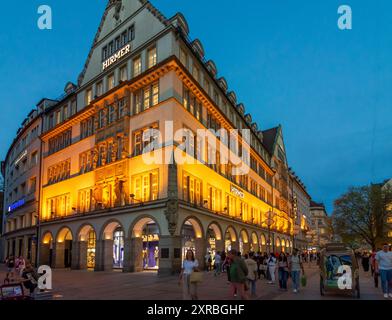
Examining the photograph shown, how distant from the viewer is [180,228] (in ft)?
96.0

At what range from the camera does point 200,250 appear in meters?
33.0

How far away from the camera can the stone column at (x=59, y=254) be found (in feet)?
141

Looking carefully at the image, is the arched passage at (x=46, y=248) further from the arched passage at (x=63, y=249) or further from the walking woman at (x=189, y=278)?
the walking woman at (x=189, y=278)

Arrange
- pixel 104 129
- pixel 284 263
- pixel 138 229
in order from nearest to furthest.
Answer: pixel 284 263 < pixel 138 229 < pixel 104 129

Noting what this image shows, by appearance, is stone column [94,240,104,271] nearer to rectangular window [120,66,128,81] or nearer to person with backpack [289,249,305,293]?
rectangular window [120,66,128,81]

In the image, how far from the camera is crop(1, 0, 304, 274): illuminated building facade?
30.8 m

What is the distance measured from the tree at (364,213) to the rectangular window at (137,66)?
42.8m

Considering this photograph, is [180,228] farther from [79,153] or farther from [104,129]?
[79,153]

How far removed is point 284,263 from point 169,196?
439 inches

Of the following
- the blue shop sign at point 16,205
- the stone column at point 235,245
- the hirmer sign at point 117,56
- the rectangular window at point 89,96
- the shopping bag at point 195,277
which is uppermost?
the hirmer sign at point 117,56

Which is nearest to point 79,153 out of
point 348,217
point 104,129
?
point 104,129

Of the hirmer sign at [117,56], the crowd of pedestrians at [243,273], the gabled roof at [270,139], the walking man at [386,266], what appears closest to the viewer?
the crowd of pedestrians at [243,273]

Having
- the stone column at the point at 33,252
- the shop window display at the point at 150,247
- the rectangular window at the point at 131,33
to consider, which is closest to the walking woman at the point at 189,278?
the shop window display at the point at 150,247

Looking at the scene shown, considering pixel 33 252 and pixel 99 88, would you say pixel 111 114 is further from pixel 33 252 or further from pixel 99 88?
pixel 33 252
